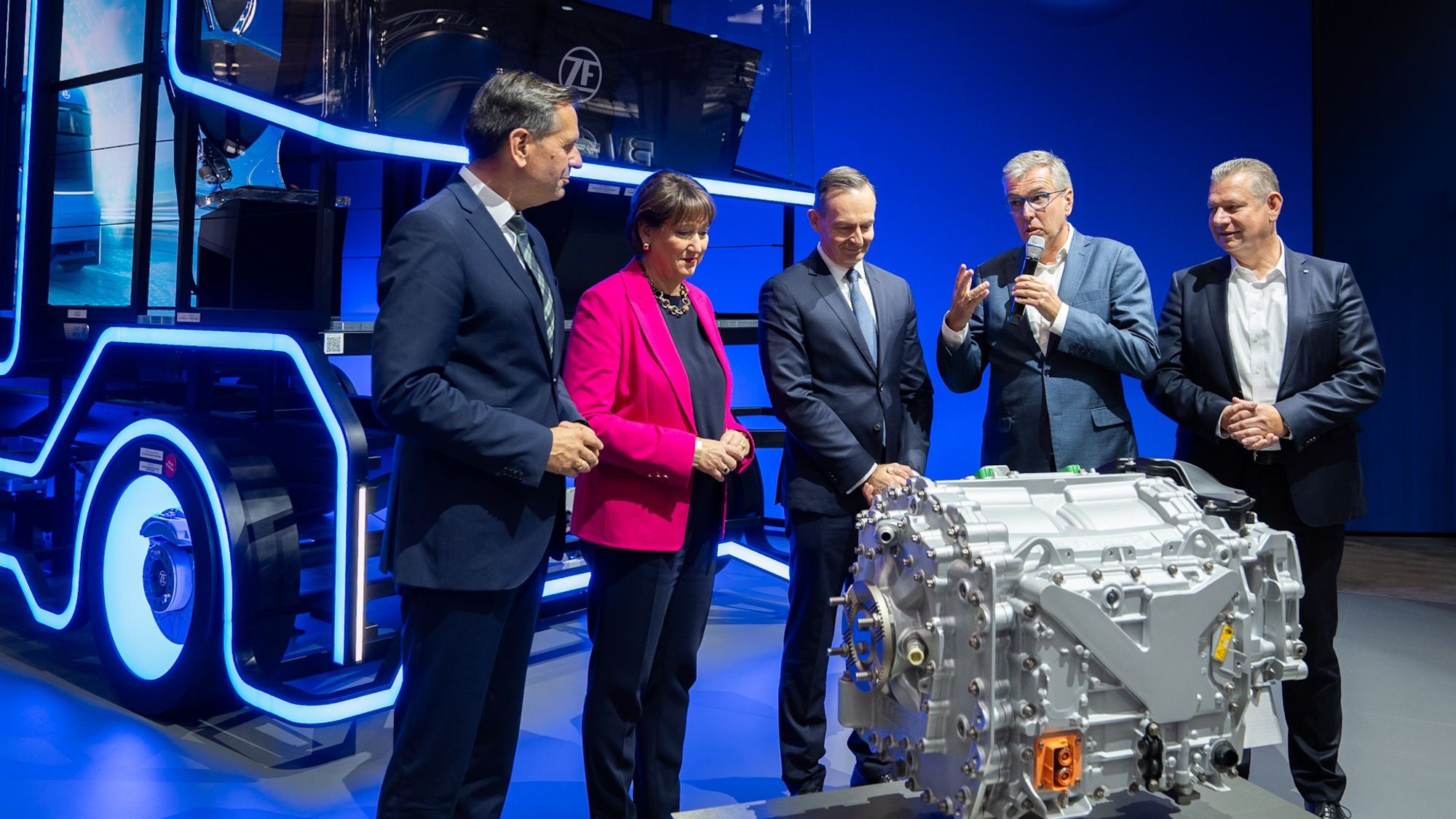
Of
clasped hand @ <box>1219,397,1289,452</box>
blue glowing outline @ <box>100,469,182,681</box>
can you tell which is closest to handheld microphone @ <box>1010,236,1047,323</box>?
clasped hand @ <box>1219,397,1289,452</box>

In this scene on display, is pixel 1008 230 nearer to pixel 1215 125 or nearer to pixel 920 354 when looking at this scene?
pixel 1215 125

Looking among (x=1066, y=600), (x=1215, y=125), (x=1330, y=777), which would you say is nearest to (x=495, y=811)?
(x=1066, y=600)

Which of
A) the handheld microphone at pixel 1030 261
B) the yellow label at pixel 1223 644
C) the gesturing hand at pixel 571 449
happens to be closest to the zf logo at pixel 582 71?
the handheld microphone at pixel 1030 261

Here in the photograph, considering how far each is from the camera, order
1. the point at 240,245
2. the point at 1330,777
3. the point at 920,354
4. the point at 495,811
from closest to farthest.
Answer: the point at 495,811
the point at 1330,777
the point at 920,354
the point at 240,245

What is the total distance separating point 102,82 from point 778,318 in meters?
2.79

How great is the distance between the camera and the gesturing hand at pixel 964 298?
286 cm

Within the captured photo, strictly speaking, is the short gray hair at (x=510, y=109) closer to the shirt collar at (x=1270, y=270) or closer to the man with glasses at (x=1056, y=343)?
the man with glasses at (x=1056, y=343)

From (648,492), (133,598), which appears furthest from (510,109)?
(133,598)

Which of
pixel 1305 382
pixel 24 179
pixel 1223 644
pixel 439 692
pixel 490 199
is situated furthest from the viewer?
pixel 24 179

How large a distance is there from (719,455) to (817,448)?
1.33 ft

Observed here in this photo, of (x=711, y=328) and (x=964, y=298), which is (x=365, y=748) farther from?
(x=964, y=298)

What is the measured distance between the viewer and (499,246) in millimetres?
2246

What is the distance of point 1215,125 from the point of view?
7.09 metres

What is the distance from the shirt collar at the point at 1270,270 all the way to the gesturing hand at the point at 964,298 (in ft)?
2.40
